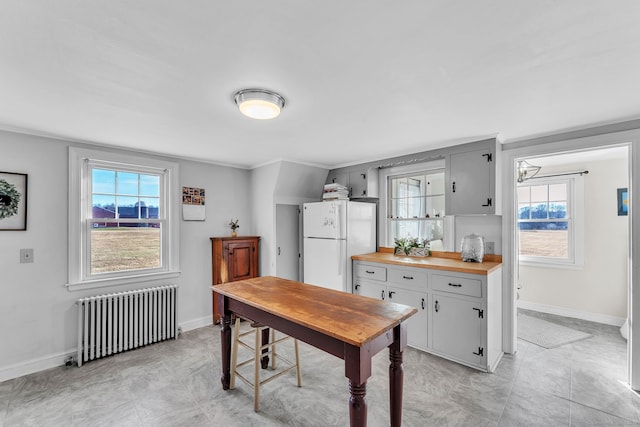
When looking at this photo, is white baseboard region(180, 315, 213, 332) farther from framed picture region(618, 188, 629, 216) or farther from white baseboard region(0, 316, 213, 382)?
framed picture region(618, 188, 629, 216)

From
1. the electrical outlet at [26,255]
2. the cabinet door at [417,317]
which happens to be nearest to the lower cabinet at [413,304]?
the cabinet door at [417,317]

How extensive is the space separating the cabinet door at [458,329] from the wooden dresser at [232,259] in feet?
8.25

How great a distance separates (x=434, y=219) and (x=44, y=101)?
3.86 meters

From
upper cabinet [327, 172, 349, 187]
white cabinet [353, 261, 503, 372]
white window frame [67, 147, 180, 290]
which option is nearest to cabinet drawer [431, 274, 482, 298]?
white cabinet [353, 261, 503, 372]

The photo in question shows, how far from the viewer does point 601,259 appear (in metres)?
3.89

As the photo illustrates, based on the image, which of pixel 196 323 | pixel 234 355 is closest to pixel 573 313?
pixel 234 355

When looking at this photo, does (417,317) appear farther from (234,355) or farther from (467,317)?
(234,355)

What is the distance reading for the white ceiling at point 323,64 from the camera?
1184mm

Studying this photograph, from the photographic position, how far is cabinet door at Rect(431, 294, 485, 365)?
108 inches

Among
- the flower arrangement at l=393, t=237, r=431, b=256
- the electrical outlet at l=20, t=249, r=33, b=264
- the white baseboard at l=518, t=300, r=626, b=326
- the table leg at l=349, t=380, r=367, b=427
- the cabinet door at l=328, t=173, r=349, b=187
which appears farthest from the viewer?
the cabinet door at l=328, t=173, r=349, b=187

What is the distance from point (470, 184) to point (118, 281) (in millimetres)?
4038

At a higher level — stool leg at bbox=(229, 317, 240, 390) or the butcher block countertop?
the butcher block countertop

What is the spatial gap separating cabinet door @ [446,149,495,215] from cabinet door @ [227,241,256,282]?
271 cm

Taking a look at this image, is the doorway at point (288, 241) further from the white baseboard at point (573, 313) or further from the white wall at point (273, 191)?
the white baseboard at point (573, 313)
